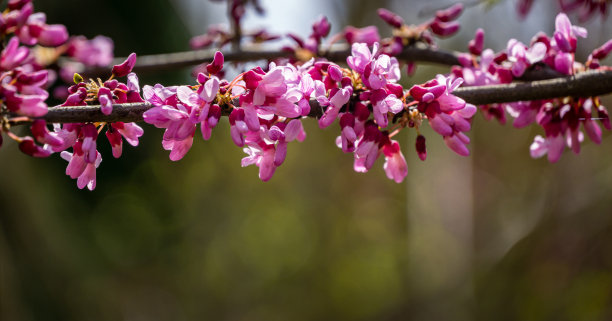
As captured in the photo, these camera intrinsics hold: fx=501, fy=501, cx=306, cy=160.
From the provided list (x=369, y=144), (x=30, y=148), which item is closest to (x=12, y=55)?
(x=30, y=148)

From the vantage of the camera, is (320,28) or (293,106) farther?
(320,28)

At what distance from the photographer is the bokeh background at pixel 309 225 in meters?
6.42

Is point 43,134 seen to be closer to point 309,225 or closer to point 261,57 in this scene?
point 261,57

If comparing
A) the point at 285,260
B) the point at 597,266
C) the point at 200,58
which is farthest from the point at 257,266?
the point at 200,58

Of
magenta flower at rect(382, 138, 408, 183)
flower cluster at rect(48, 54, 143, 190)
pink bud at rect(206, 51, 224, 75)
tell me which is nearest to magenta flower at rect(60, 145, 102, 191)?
flower cluster at rect(48, 54, 143, 190)

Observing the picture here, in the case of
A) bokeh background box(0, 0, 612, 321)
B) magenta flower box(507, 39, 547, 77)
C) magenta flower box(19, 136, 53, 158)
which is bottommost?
bokeh background box(0, 0, 612, 321)

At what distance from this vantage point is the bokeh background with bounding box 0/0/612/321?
6.42 metres

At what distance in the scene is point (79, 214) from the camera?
7008mm

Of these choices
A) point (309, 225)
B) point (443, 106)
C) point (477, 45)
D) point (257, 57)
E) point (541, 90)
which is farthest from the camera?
point (309, 225)

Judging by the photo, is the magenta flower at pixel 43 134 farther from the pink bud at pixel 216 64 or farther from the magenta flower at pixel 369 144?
the magenta flower at pixel 369 144

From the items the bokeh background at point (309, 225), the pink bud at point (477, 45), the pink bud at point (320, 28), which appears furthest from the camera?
the bokeh background at point (309, 225)

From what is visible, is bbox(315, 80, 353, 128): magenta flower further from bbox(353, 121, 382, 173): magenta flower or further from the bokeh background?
the bokeh background

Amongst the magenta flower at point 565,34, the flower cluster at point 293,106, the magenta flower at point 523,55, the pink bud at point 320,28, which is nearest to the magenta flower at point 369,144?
the flower cluster at point 293,106

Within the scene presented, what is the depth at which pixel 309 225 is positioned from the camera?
556 inches
